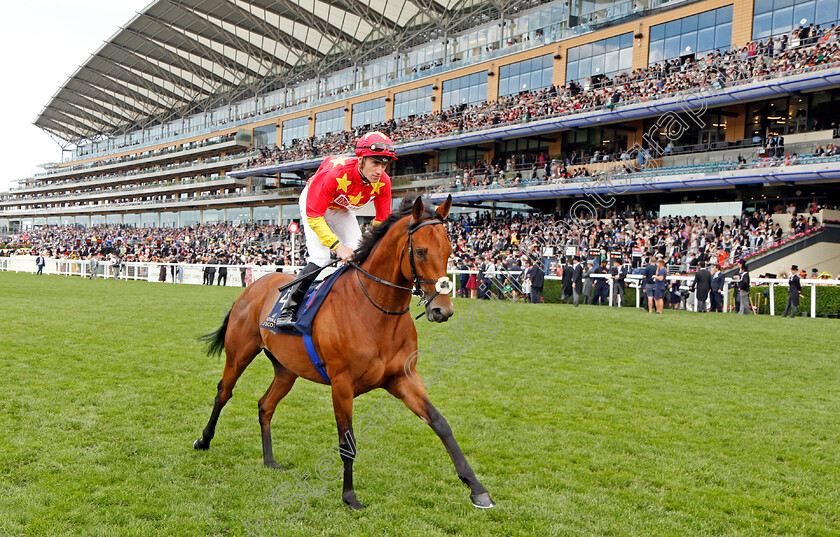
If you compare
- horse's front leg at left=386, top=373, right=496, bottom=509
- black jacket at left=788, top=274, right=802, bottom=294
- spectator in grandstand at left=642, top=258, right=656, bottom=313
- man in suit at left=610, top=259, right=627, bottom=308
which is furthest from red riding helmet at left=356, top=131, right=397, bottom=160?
man in suit at left=610, top=259, right=627, bottom=308

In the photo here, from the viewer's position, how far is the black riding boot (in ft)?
14.2

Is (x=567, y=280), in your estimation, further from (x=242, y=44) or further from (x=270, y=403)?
(x=242, y=44)

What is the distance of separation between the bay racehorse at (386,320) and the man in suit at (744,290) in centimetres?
1580

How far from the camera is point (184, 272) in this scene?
3050 centimetres

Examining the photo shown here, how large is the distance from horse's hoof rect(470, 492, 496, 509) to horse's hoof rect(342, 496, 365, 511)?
0.67 metres

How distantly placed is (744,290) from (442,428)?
16121 mm

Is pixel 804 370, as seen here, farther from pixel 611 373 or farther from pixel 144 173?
pixel 144 173

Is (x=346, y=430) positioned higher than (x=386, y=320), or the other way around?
(x=386, y=320)

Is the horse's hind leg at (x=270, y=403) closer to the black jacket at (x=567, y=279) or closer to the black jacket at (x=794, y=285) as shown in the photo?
the black jacket at (x=794, y=285)

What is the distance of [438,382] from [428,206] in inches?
156

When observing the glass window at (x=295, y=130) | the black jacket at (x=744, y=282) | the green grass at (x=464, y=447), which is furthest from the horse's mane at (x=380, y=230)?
the glass window at (x=295, y=130)

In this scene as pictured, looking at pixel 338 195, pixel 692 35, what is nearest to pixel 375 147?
pixel 338 195

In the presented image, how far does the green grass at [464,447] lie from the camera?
3.52 metres

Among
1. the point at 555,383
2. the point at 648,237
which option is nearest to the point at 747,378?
the point at 555,383
